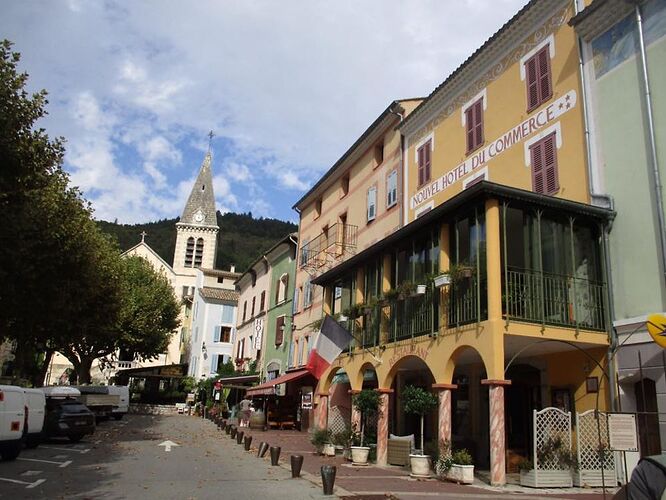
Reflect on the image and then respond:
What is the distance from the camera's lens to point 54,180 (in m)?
17.3

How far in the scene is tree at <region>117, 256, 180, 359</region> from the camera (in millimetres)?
43812

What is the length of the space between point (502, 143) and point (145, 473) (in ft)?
40.0

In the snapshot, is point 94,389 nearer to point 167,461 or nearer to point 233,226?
point 167,461

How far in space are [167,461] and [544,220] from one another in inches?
446

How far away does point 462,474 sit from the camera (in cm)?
1252

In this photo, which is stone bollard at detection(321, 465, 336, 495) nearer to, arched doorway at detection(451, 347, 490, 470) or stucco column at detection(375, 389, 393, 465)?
stucco column at detection(375, 389, 393, 465)

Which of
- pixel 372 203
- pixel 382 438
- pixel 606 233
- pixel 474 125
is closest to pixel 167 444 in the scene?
pixel 382 438

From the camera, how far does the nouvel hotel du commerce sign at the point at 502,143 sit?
14605 millimetres

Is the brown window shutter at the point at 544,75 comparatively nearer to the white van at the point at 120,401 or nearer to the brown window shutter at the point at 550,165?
the brown window shutter at the point at 550,165

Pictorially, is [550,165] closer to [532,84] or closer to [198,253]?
[532,84]

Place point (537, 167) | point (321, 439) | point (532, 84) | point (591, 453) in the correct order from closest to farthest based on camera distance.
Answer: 1. point (591, 453)
2. point (537, 167)
3. point (532, 84)
4. point (321, 439)

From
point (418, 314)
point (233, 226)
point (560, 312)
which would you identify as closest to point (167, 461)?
point (418, 314)

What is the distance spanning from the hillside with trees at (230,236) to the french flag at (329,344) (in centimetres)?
7609

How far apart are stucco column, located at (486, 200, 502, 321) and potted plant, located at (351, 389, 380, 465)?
5.36 m
